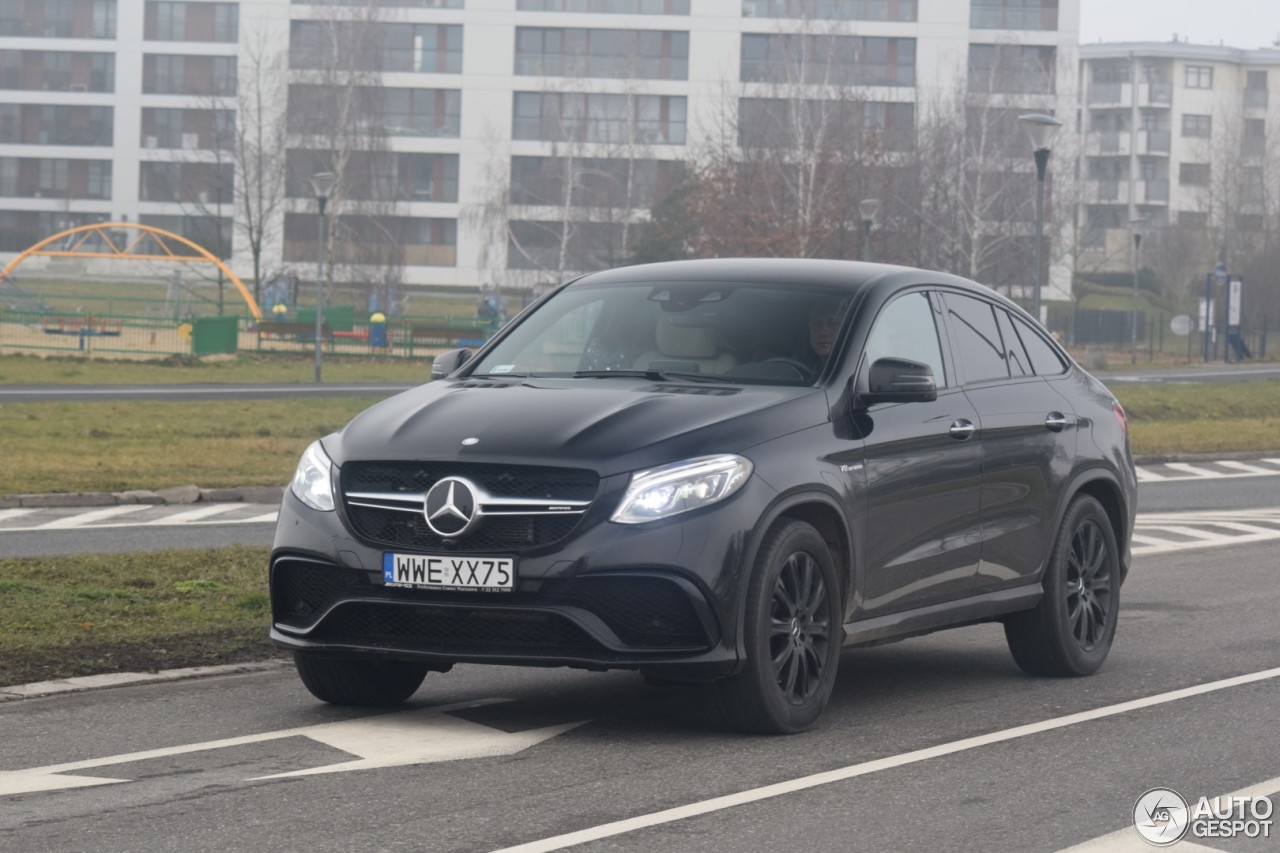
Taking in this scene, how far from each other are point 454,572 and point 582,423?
676 mm

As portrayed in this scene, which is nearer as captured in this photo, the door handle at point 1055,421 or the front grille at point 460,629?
the front grille at point 460,629

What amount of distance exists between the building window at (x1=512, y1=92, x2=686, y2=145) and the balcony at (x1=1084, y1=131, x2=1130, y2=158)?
34999mm

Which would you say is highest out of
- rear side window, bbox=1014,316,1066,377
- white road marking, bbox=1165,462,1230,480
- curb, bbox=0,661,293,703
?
rear side window, bbox=1014,316,1066,377

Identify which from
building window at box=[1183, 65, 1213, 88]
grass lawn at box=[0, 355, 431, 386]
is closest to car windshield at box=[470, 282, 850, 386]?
grass lawn at box=[0, 355, 431, 386]

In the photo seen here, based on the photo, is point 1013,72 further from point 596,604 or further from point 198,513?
point 596,604

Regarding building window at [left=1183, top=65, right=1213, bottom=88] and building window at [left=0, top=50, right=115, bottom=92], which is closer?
building window at [left=0, top=50, right=115, bottom=92]

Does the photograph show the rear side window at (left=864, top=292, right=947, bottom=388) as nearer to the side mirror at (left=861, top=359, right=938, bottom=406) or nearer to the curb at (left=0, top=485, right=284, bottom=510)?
the side mirror at (left=861, top=359, right=938, bottom=406)

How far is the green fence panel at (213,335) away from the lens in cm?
4888

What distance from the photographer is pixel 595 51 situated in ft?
295

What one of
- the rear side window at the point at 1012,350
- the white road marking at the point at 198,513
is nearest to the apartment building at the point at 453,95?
the white road marking at the point at 198,513

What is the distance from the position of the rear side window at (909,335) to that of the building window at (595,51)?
81652 mm

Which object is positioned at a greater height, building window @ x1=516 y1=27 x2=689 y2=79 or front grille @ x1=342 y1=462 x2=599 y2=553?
building window @ x1=516 y1=27 x2=689 y2=79

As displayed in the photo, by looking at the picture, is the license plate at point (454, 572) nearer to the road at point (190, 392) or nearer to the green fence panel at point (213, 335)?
the road at point (190, 392)

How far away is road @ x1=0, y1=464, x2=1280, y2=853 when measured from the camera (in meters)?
5.52
